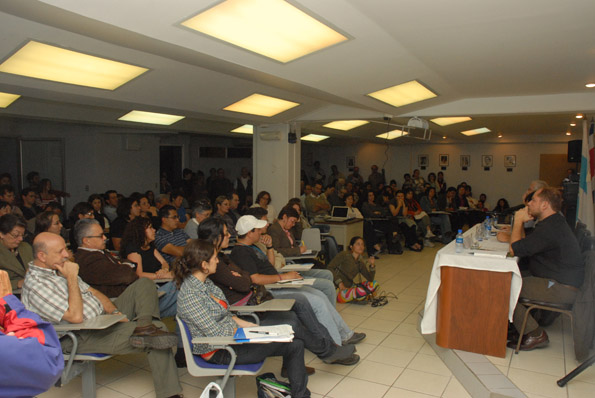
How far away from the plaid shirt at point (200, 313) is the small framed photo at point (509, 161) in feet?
43.9

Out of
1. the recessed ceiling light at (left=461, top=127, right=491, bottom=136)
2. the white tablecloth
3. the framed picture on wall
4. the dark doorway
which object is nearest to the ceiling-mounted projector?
the white tablecloth

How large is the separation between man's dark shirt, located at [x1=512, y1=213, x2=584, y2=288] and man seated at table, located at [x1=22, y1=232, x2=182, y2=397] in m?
2.88

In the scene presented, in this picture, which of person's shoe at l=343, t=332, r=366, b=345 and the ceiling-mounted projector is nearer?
person's shoe at l=343, t=332, r=366, b=345

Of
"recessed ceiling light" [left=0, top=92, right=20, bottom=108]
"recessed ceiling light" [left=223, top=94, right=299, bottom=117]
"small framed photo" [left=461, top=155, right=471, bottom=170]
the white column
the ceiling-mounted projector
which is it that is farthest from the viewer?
"small framed photo" [left=461, top=155, right=471, bottom=170]

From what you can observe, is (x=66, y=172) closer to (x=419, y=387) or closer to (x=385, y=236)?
(x=385, y=236)

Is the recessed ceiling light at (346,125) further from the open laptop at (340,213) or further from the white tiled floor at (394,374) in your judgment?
the white tiled floor at (394,374)

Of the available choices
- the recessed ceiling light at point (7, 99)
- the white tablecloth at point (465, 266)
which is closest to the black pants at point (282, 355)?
the white tablecloth at point (465, 266)

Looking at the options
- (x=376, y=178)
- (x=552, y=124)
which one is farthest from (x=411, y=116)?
(x=376, y=178)

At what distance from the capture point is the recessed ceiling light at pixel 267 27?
3.28 m

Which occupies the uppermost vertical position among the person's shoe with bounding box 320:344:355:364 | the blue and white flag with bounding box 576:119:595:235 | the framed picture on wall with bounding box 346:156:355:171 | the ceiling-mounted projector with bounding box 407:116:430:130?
the ceiling-mounted projector with bounding box 407:116:430:130

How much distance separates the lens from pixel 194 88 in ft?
18.5

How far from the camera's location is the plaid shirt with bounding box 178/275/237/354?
8.92ft

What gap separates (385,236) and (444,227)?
216 cm

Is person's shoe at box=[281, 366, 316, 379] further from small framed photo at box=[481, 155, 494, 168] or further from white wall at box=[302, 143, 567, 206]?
small framed photo at box=[481, 155, 494, 168]
